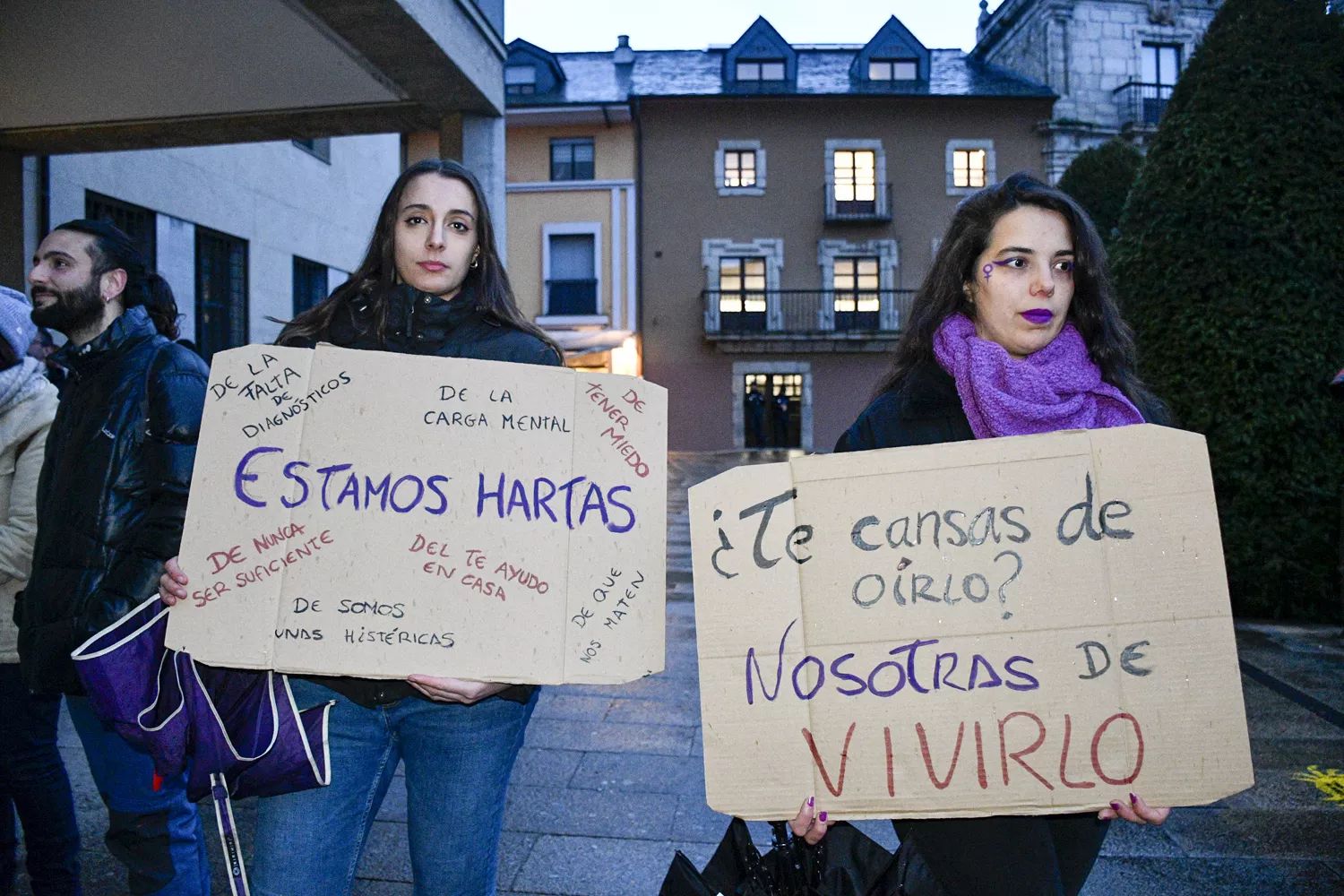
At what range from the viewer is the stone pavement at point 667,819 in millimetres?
3010

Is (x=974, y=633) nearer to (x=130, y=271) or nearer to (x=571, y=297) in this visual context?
(x=130, y=271)

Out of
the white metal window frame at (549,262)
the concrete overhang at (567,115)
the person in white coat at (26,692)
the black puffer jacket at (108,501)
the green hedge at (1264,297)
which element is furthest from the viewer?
the white metal window frame at (549,262)

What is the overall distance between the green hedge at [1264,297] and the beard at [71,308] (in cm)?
637

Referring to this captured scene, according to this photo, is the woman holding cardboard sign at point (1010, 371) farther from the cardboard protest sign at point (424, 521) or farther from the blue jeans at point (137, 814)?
the blue jeans at point (137, 814)

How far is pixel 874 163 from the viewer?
2514cm

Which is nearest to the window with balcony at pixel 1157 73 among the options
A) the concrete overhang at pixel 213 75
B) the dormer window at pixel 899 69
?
the dormer window at pixel 899 69

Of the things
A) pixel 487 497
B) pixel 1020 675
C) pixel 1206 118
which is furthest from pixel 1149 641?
pixel 1206 118

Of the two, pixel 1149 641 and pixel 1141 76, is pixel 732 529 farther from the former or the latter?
pixel 1141 76

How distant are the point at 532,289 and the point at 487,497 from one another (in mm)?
23716

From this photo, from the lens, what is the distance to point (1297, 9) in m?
6.56

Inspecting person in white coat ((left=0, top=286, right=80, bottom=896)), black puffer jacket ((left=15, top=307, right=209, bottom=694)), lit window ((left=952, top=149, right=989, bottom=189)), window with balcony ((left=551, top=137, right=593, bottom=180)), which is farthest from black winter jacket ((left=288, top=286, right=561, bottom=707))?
lit window ((left=952, top=149, right=989, bottom=189))

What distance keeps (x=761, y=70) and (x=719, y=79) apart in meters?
1.24

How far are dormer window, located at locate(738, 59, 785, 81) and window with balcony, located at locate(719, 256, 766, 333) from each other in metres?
5.32

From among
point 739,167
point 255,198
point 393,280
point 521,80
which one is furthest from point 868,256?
point 393,280
